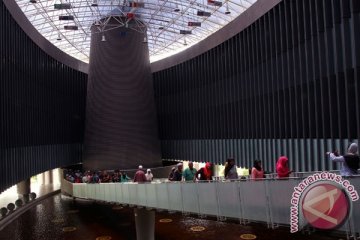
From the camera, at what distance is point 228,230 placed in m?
18.0

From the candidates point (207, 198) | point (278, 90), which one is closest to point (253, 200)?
point (207, 198)

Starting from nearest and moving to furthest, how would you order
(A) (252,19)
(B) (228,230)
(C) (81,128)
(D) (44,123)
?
(B) (228,230) → (A) (252,19) → (D) (44,123) → (C) (81,128)

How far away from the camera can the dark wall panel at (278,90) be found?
1695cm

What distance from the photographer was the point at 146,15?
1583 inches

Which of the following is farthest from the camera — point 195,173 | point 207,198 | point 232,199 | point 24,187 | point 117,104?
point 24,187

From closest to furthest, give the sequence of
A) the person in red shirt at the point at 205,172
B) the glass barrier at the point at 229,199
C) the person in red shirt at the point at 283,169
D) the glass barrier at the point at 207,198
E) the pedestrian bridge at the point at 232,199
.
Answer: the pedestrian bridge at the point at 232,199 → the person in red shirt at the point at 283,169 → the glass barrier at the point at 229,199 → the glass barrier at the point at 207,198 → the person in red shirt at the point at 205,172

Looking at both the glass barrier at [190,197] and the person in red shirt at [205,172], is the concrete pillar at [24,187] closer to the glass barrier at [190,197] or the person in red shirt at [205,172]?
the glass barrier at [190,197]

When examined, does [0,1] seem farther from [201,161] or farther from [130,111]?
[201,161]

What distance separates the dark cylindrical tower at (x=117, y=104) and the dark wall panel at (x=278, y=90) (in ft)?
17.7

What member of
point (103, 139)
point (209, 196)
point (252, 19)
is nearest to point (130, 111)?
point (103, 139)

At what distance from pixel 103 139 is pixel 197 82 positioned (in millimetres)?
9965

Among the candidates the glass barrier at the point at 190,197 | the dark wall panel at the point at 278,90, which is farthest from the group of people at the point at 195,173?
the dark wall panel at the point at 278,90

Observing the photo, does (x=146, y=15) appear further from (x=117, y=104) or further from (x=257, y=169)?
(x=257, y=169)

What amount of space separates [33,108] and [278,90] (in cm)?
1744
